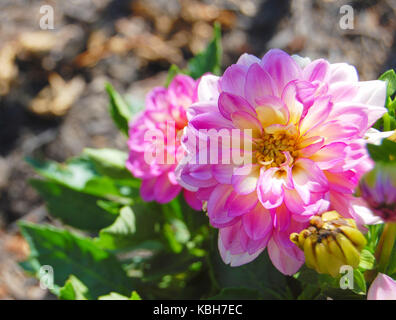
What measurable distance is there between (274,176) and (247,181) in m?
0.05

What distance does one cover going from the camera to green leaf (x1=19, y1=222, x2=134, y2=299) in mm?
1015

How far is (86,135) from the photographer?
1.67m

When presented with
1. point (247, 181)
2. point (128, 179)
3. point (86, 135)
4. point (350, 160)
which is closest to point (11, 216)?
point (86, 135)

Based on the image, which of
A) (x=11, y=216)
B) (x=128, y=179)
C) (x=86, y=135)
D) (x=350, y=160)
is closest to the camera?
(x=350, y=160)

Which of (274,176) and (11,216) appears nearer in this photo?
(274,176)

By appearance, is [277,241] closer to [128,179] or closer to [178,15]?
[128,179]

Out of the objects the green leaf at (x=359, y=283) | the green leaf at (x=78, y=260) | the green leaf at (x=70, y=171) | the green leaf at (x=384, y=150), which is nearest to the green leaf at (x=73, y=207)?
the green leaf at (x=70, y=171)

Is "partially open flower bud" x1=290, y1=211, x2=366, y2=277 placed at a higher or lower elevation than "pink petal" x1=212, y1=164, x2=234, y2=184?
lower

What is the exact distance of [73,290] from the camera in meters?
0.85

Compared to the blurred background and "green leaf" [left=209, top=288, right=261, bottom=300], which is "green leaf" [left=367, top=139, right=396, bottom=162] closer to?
"green leaf" [left=209, top=288, right=261, bottom=300]

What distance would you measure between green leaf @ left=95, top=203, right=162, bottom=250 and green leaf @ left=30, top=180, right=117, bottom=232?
0.14 m

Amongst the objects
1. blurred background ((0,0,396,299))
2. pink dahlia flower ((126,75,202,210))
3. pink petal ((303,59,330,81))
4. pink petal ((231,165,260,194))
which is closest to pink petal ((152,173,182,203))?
pink dahlia flower ((126,75,202,210))

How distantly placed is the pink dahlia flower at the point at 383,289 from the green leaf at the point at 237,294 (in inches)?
9.9

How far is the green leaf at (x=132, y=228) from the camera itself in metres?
0.97
